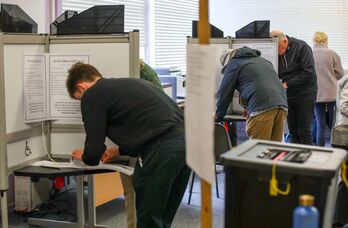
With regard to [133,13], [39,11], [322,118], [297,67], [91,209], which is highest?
[133,13]

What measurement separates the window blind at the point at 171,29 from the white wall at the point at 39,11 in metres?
1.98

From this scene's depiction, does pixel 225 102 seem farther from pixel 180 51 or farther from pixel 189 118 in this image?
pixel 180 51

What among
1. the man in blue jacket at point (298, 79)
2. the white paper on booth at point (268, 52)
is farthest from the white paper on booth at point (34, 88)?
the man in blue jacket at point (298, 79)

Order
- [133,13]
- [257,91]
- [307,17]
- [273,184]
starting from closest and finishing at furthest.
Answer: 1. [273,184]
2. [257,91]
3. [133,13]
4. [307,17]

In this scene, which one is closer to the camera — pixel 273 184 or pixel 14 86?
pixel 273 184

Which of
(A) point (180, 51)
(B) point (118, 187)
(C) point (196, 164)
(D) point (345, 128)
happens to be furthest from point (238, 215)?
(A) point (180, 51)

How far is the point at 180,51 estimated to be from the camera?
6.51 metres

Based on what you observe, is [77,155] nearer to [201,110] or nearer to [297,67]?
[201,110]

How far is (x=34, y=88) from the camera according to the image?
2562 mm

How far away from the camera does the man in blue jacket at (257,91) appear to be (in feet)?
A: 11.1

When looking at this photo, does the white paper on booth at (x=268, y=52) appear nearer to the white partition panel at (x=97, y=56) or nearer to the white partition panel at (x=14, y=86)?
the white partition panel at (x=97, y=56)

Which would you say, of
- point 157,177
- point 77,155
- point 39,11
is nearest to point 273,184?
point 157,177

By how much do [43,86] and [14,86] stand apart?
0.21 meters

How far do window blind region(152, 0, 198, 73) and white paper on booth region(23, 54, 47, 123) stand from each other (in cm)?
339
